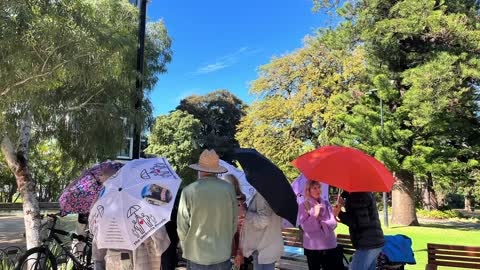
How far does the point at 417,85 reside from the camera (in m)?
20.9

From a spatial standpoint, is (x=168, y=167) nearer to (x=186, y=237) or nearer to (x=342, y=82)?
(x=186, y=237)

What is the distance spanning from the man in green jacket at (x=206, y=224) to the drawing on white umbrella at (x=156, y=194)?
14.1 inches

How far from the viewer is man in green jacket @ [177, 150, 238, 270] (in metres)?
4.19

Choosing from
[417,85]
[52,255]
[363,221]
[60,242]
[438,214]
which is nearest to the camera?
[363,221]

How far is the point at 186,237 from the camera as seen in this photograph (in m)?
4.23

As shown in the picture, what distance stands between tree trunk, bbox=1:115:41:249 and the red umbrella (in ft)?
15.6

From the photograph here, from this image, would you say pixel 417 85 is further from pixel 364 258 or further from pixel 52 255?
pixel 52 255

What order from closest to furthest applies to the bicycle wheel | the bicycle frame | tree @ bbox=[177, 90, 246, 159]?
the bicycle wheel
the bicycle frame
tree @ bbox=[177, 90, 246, 159]

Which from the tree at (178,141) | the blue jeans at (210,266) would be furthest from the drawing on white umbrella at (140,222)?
the tree at (178,141)

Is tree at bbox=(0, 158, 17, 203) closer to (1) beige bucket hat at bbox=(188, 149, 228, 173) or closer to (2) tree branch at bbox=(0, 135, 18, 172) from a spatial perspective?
(2) tree branch at bbox=(0, 135, 18, 172)

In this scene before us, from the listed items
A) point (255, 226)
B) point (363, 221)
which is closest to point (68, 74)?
point (255, 226)

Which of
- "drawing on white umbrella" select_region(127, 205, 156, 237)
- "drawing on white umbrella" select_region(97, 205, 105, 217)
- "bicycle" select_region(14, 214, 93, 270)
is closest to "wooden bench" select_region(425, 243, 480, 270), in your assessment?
"drawing on white umbrella" select_region(127, 205, 156, 237)

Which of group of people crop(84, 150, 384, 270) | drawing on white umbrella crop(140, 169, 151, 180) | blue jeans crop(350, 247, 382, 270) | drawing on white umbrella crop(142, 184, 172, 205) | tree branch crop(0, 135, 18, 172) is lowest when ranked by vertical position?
blue jeans crop(350, 247, 382, 270)

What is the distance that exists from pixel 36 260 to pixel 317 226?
402cm
